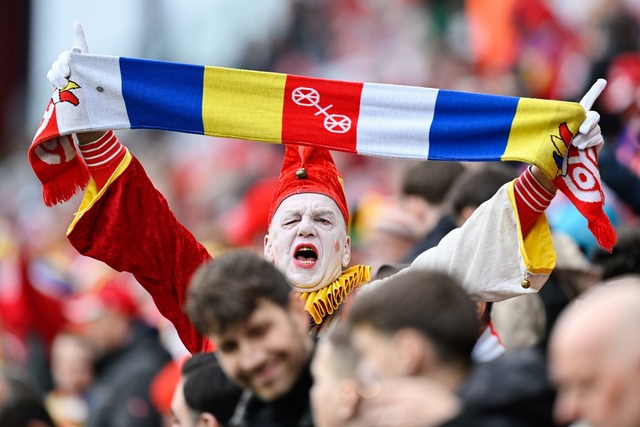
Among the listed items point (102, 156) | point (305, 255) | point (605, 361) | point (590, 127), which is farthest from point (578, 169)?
point (605, 361)

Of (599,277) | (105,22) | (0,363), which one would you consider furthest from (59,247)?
(105,22)

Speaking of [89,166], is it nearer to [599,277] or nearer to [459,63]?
[599,277]

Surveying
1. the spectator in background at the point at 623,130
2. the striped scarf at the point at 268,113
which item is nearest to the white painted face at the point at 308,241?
the striped scarf at the point at 268,113

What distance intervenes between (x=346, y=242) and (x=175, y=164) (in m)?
12.8

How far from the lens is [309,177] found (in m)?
4.95

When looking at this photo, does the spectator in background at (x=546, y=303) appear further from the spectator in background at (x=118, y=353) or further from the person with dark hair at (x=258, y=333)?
the spectator in background at (x=118, y=353)

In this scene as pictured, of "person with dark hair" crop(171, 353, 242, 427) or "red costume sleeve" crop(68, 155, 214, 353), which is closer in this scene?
"person with dark hair" crop(171, 353, 242, 427)

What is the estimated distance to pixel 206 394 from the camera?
12.7 feet

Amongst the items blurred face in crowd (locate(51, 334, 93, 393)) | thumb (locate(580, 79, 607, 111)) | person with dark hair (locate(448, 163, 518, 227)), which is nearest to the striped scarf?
thumb (locate(580, 79, 607, 111))

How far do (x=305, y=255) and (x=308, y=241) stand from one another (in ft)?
0.17

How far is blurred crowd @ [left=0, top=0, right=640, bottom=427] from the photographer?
5684mm

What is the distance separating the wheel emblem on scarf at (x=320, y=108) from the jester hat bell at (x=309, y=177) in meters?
0.19

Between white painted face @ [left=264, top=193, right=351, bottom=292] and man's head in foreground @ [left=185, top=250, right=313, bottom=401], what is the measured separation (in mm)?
1178

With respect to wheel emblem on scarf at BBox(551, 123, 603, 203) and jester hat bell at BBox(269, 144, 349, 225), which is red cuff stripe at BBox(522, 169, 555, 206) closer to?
wheel emblem on scarf at BBox(551, 123, 603, 203)
